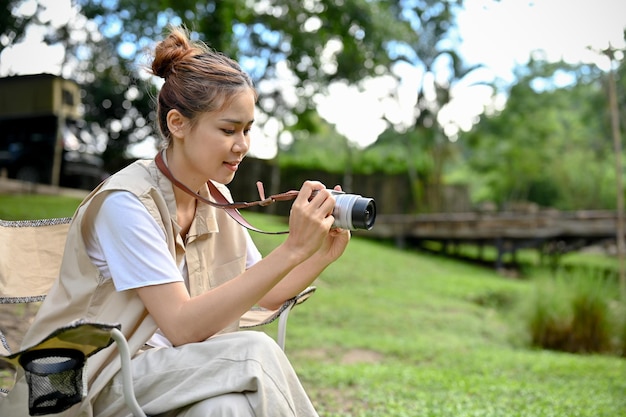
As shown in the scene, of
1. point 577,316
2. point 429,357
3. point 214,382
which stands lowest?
point 429,357

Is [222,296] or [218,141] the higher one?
[218,141]

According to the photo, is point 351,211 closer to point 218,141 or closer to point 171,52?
point 218,141

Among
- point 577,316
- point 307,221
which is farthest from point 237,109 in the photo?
point 577,316

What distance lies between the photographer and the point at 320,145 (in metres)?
32.5

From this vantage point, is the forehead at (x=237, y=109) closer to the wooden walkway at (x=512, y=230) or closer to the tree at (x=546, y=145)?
the wooden walkway at (x=512, y=230)

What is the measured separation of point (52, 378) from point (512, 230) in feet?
43.8

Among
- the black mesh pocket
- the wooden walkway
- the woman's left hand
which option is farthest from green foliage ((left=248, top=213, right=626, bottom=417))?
the wooden walkway

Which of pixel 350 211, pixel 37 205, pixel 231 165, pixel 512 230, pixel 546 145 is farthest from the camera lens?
pixel 546 145

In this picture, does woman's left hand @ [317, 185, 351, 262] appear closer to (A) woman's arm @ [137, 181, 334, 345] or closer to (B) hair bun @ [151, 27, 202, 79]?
(A) woman's arm @ [137, 181, 334, 345]

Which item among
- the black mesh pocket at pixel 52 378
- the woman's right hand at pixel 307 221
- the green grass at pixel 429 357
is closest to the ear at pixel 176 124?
the woman's right hand at pixel 307 221

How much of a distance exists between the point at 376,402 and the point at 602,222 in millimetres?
10438

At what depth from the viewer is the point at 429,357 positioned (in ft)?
19.4

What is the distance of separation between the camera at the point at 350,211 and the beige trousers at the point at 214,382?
35 cm

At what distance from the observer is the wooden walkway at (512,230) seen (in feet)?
43.0
